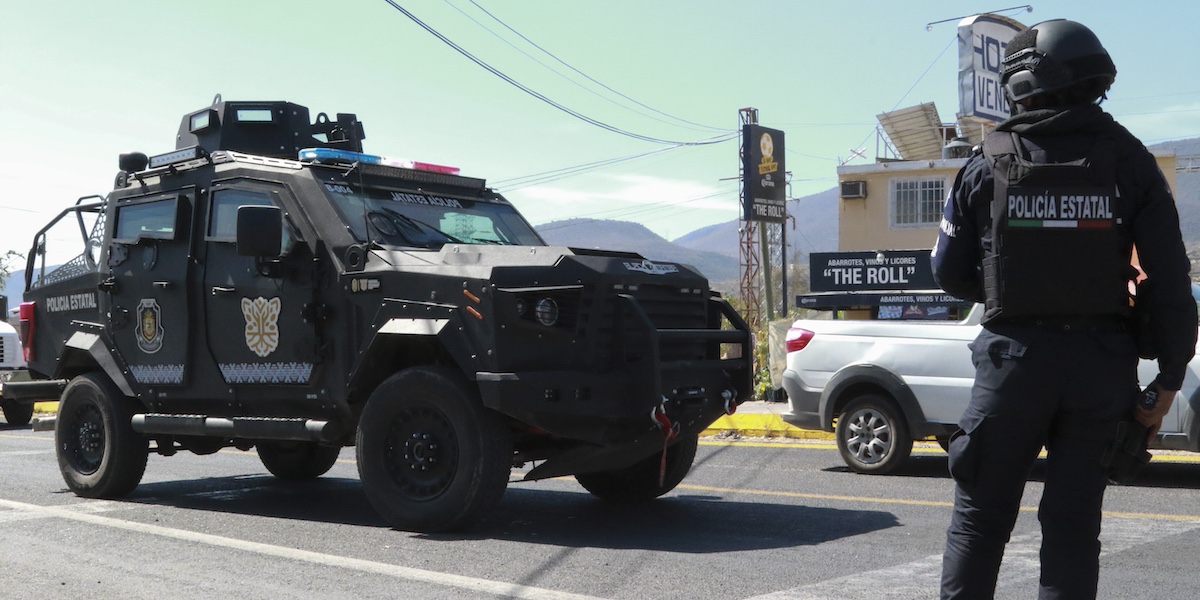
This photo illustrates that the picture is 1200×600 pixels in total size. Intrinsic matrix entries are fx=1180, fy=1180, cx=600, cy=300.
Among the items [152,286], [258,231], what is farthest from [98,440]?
[258,231]

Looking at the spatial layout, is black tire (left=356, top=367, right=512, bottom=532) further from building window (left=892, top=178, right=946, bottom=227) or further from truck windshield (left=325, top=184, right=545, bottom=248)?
building window (left=892, top=178, right=946, bottom=227)

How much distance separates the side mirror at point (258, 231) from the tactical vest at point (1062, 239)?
4.78 meters

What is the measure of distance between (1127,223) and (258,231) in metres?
5.06

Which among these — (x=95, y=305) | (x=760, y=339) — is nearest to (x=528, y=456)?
(x=95, y=305)

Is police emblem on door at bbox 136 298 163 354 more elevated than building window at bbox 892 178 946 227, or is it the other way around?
building window at bbox 892 178 946 227

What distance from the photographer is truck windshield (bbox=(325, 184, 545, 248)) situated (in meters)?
7.35

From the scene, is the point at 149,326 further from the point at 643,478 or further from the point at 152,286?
the point at 643,478

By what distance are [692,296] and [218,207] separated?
3.31 metres

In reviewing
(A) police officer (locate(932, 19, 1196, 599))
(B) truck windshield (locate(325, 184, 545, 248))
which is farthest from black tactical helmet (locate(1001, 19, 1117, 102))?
(B) truck windshield (locate(325, 184, 545, 248))

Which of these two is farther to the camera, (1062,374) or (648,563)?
(648,563)

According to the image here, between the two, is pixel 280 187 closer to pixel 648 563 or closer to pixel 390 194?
pixel 390 194

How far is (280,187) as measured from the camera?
7.54 meters

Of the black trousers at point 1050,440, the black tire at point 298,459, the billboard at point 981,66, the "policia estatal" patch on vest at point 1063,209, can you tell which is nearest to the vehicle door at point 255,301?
the black tire at point 298,459

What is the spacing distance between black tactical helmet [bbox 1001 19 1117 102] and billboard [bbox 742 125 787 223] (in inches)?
1683
